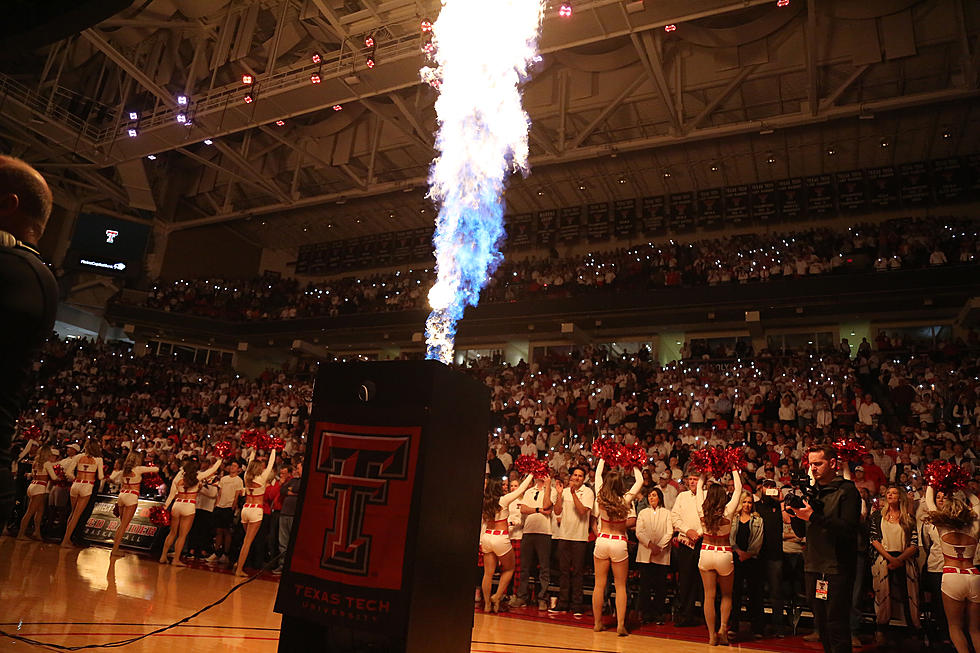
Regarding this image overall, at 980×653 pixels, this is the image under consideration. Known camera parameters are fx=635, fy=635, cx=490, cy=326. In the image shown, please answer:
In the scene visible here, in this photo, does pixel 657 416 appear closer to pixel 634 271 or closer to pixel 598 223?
pixel 634 271

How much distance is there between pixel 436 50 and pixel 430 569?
45.3 ft

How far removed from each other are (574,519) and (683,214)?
607 inches

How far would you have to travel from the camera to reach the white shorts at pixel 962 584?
5.95 meters

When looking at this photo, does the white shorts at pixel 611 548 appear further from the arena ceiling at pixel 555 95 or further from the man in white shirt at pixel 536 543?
the arena ceiling at pixel 555 95

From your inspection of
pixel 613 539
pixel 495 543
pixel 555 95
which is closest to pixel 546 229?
pixel 555 95

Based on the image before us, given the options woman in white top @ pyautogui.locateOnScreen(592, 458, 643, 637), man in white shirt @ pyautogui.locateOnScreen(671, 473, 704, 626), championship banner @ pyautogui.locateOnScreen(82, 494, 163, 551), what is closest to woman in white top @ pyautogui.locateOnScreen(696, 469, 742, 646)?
woman in white top @ pyautogui.locateOnScreen(592, 458, 643, 637)

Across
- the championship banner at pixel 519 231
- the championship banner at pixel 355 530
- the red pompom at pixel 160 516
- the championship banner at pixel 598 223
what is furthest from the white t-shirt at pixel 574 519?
the championship banner at pixel 519 231

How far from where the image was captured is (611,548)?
7.22 meters

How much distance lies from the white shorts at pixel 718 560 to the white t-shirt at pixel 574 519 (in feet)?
6.28

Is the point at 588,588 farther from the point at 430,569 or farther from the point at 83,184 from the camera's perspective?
the point at 83,184

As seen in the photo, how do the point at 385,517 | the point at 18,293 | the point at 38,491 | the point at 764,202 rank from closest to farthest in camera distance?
the point at 18,293
the point at 385,517
the point at 38,491
the point at 764,202

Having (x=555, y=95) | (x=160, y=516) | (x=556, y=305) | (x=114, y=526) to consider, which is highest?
(x=555, y=95)

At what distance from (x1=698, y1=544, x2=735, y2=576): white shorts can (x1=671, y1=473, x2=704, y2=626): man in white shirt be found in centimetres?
95

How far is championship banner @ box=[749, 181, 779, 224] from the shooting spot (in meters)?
20.2
